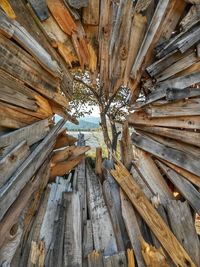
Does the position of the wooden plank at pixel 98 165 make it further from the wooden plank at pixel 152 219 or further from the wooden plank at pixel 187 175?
the wooden plank at pixel 187 175

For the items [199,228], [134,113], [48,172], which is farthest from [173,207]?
[199,228]

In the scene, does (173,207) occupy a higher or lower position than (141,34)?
lower

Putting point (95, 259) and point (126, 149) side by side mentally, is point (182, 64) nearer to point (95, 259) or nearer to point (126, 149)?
A: point (126, 149)

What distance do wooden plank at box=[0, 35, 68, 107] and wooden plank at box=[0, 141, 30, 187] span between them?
45cm

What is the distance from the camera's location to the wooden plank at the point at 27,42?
4.39ft

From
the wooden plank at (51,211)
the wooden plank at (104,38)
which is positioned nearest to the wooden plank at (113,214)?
the wooden plank at (51,211)

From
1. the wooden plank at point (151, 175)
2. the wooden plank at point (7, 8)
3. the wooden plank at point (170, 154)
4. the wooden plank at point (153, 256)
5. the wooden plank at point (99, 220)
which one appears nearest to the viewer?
the wooden plank at point (7, 8)

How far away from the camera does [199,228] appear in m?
4.01

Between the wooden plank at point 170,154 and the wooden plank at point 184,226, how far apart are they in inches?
12.0

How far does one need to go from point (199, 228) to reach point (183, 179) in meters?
2.77

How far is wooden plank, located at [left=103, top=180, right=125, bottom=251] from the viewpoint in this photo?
5.55ft

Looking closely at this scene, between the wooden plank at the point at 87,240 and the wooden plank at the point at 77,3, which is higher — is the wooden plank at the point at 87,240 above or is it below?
below

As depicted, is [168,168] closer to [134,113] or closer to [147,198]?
[147,198]

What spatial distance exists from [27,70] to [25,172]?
27.8 inches
